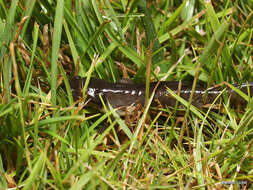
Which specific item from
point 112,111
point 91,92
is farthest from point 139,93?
point 112,111

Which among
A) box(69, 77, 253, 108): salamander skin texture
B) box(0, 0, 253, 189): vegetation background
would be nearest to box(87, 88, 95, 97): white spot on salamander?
box(69, 77, 253, 108): salamander skin texture

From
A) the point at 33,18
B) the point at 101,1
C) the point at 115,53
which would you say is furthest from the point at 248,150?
the point at 33,18

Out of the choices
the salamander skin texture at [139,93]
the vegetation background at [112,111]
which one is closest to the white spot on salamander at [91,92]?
the salamander skin texture at [139,93]

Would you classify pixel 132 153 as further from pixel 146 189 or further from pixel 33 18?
pixel 33 18

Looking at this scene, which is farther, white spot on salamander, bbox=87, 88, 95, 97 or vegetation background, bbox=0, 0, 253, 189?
white spot on salamander, bbox=87, 88, 95, 97

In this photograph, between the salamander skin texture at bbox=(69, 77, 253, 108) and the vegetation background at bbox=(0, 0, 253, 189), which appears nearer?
the vegetation background at bbox=(0, 0, 253, 189)

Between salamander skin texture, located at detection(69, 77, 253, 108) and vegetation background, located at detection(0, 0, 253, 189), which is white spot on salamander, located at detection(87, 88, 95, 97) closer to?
salamander skin texture, located at detection(69, 77, 253, 108)
